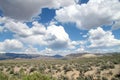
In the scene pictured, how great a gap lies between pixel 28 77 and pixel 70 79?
71.9 feet

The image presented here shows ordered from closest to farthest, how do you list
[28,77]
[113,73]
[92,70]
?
[28,77] → [113,73] → [92,70]

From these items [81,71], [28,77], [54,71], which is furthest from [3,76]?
[54,71]

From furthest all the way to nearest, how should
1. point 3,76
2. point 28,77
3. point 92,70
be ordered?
point 92,70, point 3,76, point 28,77

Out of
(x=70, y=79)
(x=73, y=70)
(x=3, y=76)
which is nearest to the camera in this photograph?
(x=3, y=76)

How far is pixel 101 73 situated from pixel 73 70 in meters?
9.17

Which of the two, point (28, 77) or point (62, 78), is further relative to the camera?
point (62, 78)

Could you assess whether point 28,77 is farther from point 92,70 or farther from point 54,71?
point 54,71

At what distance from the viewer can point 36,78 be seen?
2280 cm

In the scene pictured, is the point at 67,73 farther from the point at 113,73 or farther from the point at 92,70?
the point at 113,73

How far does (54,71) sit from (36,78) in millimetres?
31407

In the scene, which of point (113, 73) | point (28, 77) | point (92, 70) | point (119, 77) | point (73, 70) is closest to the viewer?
point (28, 77)

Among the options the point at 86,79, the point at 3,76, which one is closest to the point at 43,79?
the point at 3,76

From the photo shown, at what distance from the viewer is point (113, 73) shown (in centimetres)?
4062

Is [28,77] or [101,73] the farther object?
[101,73]
